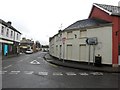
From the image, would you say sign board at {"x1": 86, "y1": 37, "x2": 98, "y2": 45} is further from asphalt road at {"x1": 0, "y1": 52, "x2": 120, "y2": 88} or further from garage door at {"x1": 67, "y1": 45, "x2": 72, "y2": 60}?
asphalt road at {"x1": 0, "y1": 52, "x2": 120, "y2": 88}

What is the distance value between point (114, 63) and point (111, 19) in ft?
15.1

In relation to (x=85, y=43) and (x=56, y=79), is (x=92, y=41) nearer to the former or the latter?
(x=85, y=43)

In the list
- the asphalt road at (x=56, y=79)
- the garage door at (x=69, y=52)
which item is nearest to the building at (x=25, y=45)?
the garage door at (x=69, y=52)

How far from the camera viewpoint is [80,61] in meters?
21.2

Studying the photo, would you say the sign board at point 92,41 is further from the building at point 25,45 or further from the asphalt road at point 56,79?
the building at point 25,45

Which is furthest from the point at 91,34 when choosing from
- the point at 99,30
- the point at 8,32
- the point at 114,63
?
the point at 8,32

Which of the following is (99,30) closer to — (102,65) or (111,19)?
(111,19)

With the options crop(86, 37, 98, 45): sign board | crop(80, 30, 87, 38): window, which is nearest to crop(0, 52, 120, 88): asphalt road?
crop(86, 37, 98, 45): sign board

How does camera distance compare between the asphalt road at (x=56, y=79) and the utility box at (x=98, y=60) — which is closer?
the asphalt road at (x=56, y=79)

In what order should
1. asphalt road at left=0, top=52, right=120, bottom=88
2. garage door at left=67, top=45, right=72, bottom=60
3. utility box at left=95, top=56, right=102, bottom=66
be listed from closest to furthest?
asphalt road at left=0, top=52, right=120, bottom=88 → utility box at left=95, top=56, right=102, bottom=66 → garage door at left=67, top=45, right=72, bottom=60

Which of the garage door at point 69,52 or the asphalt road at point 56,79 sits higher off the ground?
the garage door at point 69,52

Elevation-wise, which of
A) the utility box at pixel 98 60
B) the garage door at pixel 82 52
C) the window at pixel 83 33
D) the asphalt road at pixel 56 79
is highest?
the window at pixel 83 33

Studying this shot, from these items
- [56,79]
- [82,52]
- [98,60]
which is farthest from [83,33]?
[56,79]

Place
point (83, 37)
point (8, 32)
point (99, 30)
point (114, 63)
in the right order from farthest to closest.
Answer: point (8, 32)
point (83, 37)
point (99, 30)
point (114, 63)
